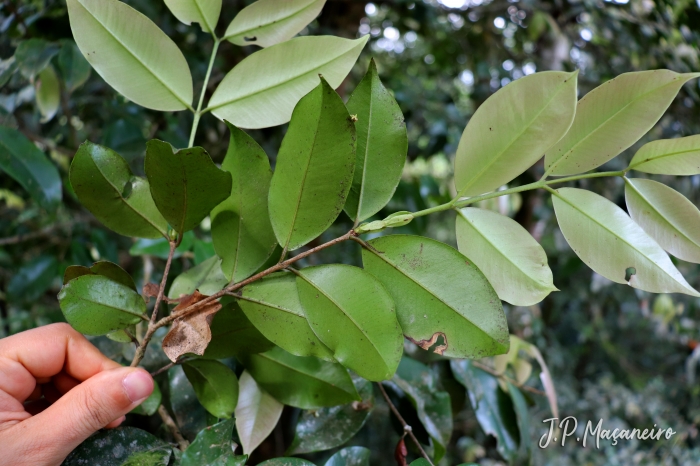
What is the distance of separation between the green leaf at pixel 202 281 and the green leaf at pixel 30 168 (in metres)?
0.27

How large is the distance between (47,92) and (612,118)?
0.75 meters

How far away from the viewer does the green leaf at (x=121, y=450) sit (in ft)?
1.09

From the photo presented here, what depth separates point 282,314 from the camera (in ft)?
1.03

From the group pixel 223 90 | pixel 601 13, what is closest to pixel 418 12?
pixel 601 13

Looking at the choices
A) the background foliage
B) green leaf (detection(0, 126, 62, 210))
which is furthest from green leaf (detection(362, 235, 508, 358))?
green leaf (detection(0, 126, 62, 210))

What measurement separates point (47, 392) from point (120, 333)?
0.39 ft

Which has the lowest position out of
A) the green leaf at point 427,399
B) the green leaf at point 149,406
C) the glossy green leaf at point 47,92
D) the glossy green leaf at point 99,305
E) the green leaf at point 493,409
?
the green leaf at point 493,409

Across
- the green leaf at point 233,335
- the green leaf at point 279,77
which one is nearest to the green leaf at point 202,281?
the green leaf at point 233,335

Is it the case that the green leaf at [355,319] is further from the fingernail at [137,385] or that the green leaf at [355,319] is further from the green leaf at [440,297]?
the fingernail at [137,385]

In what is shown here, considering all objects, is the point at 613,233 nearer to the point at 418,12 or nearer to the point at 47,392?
the point at 47,392

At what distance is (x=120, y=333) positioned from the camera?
357 mm

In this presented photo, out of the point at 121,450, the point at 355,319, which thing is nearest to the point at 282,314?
the point at 355,319

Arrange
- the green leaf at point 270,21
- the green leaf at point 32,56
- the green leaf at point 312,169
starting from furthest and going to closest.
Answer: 1. the green leaf at point 32,56
2. the green leaf at point 270,21
3. the green leaf at point 312,169

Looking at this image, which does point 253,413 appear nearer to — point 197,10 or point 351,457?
point 351,457
